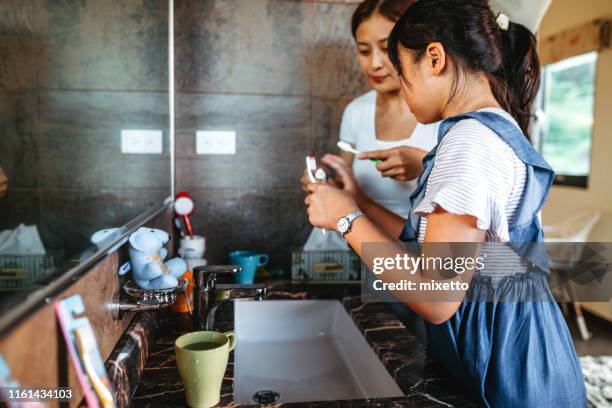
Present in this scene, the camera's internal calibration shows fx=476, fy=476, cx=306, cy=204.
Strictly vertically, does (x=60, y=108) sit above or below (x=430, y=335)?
above

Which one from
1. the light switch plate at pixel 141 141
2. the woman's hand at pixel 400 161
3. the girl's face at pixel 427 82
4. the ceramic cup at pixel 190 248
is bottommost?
the ceramic cup at pixel 190 248

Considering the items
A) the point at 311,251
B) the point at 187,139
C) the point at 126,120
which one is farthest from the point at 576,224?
the point at 126,120

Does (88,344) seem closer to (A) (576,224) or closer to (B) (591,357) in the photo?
(B) (591,357)

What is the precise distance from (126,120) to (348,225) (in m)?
0.97

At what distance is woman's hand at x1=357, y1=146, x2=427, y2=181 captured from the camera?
127 cm

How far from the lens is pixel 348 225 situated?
0.91 metres

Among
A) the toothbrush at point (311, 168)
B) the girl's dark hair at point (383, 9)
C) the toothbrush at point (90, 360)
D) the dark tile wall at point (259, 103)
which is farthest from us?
the dark tile wall at point (259, 103)

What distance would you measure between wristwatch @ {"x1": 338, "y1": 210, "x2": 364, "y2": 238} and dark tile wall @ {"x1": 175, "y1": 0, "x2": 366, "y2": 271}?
0.95 metres

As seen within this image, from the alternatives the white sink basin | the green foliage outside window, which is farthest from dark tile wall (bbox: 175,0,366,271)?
the green foliage outside window

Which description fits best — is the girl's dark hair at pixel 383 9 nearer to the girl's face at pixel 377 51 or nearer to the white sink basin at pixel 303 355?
the girl's face at pixel 377 51

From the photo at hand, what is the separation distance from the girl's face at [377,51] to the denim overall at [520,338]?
2.43 feet

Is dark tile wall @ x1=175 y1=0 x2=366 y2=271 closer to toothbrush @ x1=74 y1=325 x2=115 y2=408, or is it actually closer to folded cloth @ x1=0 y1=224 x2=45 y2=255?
folded cloth @ x1=0 y1=224 x2=45 y2=255

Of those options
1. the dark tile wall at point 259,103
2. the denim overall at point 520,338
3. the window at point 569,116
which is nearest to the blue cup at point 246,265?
the dark tile wall at point 259,103

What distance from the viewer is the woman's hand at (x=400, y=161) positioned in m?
1.27
